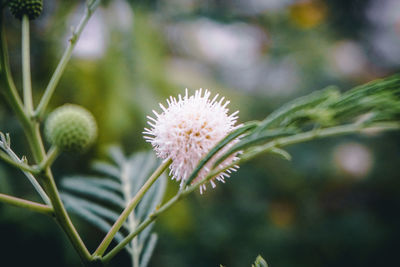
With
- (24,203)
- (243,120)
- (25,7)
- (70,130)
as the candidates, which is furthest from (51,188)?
(243,120)

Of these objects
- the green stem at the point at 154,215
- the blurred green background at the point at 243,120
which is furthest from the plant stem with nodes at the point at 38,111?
the blurred green background at the point at 243,120

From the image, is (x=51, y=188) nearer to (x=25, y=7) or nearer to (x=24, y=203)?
(x=24, y=203)

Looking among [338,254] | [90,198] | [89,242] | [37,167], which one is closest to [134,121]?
[90,198]

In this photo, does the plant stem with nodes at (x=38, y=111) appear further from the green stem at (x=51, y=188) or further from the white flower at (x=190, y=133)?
the white flower at (x=190, y=133)

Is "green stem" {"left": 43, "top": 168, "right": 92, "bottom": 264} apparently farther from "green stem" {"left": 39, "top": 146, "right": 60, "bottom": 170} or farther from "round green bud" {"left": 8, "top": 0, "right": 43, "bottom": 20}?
"round green bud" {"left": 8, "top": 0, "right": 43, "bottom": 20}

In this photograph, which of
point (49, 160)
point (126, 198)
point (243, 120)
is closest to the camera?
point (49, 160)

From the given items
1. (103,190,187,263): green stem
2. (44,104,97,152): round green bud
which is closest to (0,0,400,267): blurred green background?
(44,104,97,152): round green bud

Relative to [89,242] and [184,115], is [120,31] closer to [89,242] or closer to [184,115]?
[89,242]
